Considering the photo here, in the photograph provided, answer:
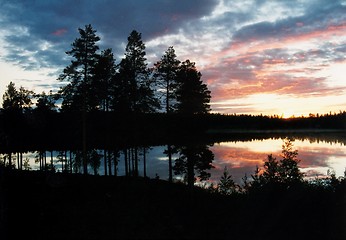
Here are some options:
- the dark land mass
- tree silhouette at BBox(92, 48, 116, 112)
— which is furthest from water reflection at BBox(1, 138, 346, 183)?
tree silhouette at BBox(92, 48, 116, 112)

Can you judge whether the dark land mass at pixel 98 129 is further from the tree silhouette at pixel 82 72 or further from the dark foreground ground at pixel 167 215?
the dark foreground ground at pixel 167 215

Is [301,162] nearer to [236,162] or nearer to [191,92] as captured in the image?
[236,162]

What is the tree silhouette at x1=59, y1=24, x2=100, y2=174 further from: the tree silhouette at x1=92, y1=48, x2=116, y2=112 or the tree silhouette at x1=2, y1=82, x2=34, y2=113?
the tree silhouette at x1=2, y1=82, x2=34, y2=113

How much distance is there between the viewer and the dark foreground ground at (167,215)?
12867 millimetres

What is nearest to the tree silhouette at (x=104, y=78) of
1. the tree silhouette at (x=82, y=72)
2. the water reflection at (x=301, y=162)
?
the tree silhouette at (x=82, y=72)

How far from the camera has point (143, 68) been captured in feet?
120

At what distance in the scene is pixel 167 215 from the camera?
1566 centimetres

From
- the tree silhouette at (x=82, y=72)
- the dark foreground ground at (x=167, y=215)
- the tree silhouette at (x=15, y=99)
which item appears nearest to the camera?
the dark foreground ground at (x=167, y=215)

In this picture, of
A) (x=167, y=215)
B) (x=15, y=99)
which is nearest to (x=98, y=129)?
(x=15, y=99)

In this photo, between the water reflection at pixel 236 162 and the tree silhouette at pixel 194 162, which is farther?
the water reflection at pixel 236 162

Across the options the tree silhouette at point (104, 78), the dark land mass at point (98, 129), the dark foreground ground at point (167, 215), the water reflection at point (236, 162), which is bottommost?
the water reflection at point (236, 162)

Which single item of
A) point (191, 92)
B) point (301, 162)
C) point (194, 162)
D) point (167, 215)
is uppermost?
point (191, 92)

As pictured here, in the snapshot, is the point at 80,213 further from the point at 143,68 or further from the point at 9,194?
the point at 143,68

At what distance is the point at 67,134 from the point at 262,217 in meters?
65.4
